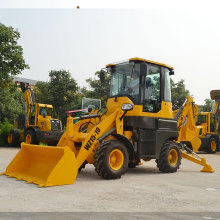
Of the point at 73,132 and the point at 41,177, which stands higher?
the point at 73,132

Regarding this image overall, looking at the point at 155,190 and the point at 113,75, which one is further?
the point at 113,75

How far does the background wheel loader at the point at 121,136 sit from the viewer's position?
7051 millimetres

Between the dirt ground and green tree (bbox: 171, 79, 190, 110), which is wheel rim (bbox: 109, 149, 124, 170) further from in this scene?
green tree (bbox: 171, 79, 190, 110)

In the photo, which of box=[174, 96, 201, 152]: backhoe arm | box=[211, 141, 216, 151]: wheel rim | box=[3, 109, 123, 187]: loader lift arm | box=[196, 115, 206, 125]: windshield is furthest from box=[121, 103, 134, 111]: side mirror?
box=[211, 141, 216, 151]: wheel rim

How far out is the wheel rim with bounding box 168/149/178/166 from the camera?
356 inches

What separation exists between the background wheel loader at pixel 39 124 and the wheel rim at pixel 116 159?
1080cm

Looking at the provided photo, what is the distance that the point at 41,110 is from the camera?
18.7m

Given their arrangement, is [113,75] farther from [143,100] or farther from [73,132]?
[73,132]

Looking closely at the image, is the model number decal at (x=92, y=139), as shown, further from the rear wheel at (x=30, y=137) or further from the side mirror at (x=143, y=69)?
the rear wheel at (x=30, y=137)

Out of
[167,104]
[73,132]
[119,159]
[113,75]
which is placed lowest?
[119,159]

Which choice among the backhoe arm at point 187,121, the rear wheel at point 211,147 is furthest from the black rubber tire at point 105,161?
the rear wheel at point 211,147

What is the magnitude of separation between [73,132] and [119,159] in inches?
54.2
